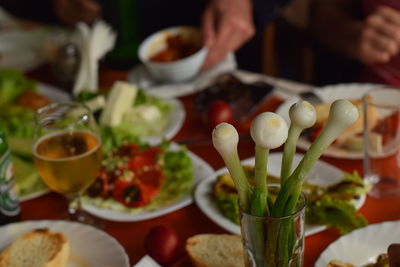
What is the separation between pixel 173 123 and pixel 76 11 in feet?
4.30

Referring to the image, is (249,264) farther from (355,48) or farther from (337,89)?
(355,48)

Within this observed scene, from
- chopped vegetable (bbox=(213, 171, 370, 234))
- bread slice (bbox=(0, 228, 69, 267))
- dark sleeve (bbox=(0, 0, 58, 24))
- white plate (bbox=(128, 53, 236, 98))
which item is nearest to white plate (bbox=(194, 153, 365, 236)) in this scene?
chopped vegetable (bbox=(213, 171, 370, 234))

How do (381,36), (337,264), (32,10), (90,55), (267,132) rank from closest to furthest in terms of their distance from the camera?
1. (267,132)
2. (337,264)
3. (90,55)
4. (381,36)
5. (32,10)

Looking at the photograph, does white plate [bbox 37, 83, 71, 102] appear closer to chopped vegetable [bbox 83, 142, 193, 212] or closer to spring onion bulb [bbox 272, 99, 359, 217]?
chopped vegetable [bbox 83, 142, 193, 212]

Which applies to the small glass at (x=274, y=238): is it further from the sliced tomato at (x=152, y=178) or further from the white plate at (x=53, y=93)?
the white plate at (x=53, y=93)

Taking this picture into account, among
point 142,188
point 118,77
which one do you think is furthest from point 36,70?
point 142,188

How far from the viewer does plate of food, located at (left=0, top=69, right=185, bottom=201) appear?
1.52 meters

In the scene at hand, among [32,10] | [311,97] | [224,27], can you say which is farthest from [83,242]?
[32,10]

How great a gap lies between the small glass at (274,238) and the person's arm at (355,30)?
1.43 meters

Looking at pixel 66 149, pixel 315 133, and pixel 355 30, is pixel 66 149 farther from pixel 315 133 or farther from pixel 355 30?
pixel 355 30

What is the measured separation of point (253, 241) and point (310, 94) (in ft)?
3.16

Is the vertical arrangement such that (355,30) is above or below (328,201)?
below

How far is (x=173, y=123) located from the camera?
1.79 m

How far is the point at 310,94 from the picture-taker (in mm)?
1796
